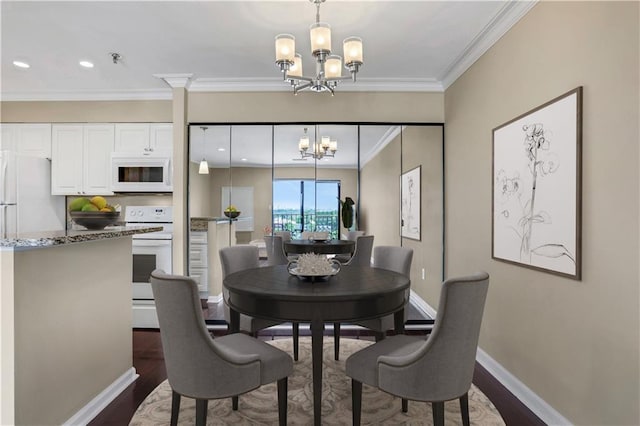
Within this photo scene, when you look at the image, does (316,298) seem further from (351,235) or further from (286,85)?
(286,85)

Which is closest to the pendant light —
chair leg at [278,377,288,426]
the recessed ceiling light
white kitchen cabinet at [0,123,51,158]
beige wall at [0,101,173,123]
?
beige wall at [0,101,173,123]

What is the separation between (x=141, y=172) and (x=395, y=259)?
10.1 ft

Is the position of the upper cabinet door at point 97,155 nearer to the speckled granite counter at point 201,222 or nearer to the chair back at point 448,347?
the speckled granite counter at point 201,222

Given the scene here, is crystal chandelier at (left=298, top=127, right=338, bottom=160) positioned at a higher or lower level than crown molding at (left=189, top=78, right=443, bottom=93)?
lower

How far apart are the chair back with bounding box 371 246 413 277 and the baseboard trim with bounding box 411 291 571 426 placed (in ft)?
3.19

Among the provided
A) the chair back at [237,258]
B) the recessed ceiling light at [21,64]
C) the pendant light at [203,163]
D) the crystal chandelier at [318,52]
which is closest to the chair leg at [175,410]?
the chair back at [237,258]

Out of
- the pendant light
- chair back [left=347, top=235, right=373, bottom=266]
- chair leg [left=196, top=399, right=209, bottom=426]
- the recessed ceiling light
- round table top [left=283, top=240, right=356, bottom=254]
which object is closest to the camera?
chair leg [left=196, top=399, right=209, bottom=426]

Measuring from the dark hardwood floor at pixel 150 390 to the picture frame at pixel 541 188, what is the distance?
0.92 meters

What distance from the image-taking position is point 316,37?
201 cm

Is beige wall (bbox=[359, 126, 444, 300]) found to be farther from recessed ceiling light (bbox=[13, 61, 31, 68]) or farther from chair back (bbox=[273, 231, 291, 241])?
recessed ceiling light (bbox=[13, 61, 31, 68])

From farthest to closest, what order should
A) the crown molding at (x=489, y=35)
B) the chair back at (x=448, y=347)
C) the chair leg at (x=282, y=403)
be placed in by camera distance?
the crown molding at (x=489, y=35) → the chair leg at (x=282, y=403) → the chair back at (x=448, y=347)

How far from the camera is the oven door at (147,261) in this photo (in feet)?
12.5

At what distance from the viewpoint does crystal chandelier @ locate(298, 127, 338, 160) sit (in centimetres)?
388

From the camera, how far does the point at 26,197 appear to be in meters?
3.91
